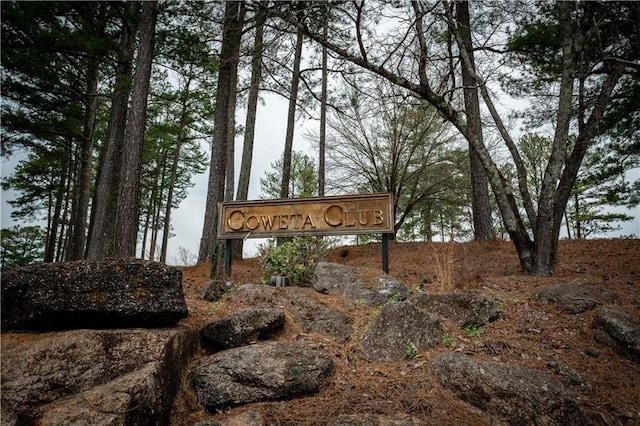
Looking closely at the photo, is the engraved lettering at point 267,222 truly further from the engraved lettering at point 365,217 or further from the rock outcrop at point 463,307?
the rock outcrop at point 463,307

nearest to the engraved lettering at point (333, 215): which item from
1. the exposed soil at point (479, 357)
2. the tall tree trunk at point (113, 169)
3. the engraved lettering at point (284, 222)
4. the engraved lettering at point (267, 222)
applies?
the engraved lettering at point (284, 222)

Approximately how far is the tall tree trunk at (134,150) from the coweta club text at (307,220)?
6.54ft

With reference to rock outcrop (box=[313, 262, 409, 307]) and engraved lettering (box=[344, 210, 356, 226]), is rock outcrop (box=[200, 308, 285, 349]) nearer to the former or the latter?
rock outcrop (box=[313, 262, 409, 307])

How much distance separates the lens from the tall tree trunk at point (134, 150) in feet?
21.2

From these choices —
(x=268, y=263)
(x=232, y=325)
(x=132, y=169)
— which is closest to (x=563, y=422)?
(x=232, y=325)

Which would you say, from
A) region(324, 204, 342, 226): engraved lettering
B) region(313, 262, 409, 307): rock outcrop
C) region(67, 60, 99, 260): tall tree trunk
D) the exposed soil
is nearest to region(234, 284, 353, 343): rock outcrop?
the exposed soil

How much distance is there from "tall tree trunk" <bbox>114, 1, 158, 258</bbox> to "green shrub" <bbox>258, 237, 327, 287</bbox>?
2806 millimetres

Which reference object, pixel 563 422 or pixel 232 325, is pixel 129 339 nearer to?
pixel 232 325

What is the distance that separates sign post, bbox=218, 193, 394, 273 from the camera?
5.42 m

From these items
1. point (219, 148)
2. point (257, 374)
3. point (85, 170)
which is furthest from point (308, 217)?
point (85, 170)

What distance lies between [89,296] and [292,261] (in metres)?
2.85

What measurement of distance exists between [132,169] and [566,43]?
716 centimetres

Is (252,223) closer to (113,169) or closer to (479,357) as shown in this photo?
(479,357)

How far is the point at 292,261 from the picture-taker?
516 centimetres
